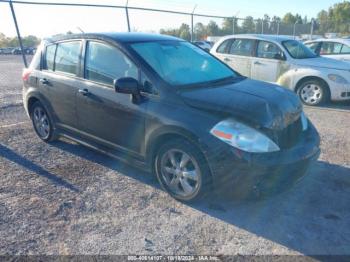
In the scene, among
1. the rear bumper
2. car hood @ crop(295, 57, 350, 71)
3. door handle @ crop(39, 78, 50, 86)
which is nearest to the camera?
the rear bumper

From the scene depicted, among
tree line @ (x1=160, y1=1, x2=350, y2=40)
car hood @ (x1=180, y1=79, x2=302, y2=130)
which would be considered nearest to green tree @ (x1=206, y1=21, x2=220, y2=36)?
tree line @ (x1=160, y1=1, x2=350, y2=40)

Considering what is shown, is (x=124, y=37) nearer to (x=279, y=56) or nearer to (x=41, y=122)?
(x=41, y=122)

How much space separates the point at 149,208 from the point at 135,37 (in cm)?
215

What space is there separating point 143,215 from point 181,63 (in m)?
1.88

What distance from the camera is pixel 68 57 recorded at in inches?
179

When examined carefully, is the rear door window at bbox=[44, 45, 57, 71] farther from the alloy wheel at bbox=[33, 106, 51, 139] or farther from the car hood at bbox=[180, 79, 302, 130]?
the car hood at bbox=[180, 79, 302, 130]

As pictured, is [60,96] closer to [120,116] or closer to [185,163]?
[120,116]

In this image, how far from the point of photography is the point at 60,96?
4.64 m

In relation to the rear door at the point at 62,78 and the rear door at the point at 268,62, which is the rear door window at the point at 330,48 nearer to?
the rear door at the point at 268,62

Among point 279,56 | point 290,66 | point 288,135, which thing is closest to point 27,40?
point 279,56

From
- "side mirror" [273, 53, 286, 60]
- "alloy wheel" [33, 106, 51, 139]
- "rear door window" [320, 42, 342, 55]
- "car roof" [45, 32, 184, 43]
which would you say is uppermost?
"car roof" [45, 32, 184, 43]

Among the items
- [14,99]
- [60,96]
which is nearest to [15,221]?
[60,96]

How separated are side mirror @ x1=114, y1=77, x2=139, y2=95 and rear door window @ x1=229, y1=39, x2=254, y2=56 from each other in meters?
5.86

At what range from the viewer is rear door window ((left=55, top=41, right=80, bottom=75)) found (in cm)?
440
